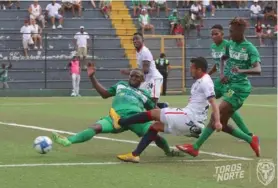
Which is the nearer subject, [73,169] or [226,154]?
[73,169]

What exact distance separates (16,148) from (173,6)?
29.8 metres

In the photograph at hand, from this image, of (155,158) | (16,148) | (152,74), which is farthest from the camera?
(152,74)

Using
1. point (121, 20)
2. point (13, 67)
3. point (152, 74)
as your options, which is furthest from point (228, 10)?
point (152, 74)

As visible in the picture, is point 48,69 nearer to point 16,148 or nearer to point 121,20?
point 121,20

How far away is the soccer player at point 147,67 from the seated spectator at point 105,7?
22.6 meters

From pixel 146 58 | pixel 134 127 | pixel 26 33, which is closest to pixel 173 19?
pixel 26 33

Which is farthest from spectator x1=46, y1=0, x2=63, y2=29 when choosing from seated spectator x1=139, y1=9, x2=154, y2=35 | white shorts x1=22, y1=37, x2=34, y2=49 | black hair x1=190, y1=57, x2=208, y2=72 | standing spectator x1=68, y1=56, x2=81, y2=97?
black hair x1=190, y1=57, x2=208, y2=72

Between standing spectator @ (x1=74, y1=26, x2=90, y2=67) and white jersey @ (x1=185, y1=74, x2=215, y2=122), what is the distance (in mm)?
26716

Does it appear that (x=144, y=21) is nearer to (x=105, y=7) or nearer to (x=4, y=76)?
(x=105, y=7)

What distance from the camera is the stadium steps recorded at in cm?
3978

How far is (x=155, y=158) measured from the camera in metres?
12.4

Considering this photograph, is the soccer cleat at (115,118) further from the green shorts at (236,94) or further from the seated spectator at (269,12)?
the seated spectator at (269,12)

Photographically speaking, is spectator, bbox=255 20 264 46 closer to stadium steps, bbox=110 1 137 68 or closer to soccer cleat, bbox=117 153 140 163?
stadium steps, bbox=110 1 137 68

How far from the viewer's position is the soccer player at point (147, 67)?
52.4ft
